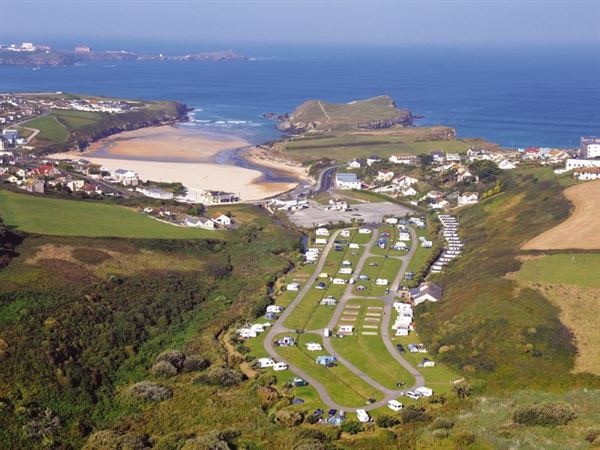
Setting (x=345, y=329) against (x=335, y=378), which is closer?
(x=335, y=378)

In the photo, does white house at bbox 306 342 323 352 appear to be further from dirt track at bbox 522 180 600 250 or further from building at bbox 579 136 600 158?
building at bbox 579 136 600 158

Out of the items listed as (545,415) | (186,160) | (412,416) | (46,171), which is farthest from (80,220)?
(186,160)

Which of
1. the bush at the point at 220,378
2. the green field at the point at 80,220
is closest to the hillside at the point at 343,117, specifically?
the green field at the point at 80,220

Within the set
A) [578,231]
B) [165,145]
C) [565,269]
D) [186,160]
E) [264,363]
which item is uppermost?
[578,231]

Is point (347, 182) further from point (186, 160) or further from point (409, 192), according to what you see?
point (186, 160)

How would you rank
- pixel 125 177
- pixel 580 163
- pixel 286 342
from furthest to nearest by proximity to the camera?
pixel 125 177 < pixel 580 163 < pixel 286 342

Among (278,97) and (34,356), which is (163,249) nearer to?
(34,356)

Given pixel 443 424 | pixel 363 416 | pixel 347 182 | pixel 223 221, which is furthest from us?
pixel 347 182
